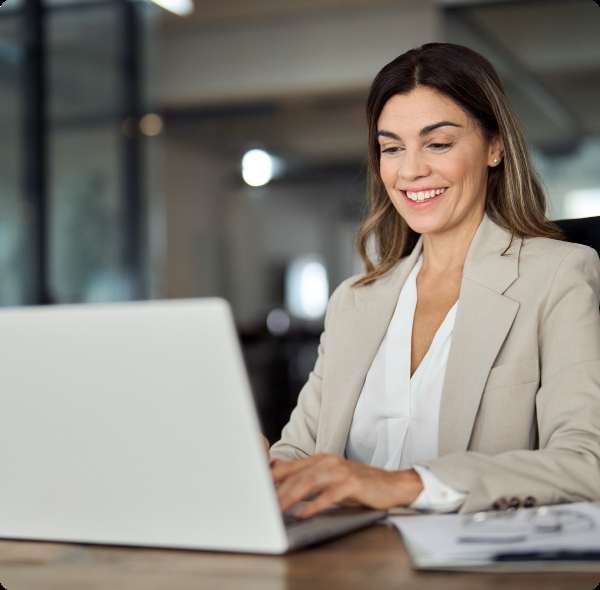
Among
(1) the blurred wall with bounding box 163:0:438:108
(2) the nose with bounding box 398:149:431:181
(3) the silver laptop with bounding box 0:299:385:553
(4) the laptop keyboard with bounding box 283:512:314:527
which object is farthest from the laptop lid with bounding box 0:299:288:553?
(1) the blurred wall with bounding box 163:0:438:108

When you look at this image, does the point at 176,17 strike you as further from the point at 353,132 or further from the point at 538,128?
the point at 353,132

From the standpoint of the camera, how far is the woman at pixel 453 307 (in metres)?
1.42

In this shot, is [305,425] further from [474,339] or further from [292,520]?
[292,520]

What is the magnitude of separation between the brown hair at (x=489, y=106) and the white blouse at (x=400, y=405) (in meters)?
0.26

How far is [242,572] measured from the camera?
79cm

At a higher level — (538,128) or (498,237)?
(538,128)

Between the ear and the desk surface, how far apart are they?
109 cm

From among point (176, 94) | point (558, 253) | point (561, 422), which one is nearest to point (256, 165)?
point (176, 94)

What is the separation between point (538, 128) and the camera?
516 centimetres

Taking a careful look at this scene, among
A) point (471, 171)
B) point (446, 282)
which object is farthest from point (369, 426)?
point (471, 171)

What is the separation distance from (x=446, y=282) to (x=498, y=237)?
0.18m

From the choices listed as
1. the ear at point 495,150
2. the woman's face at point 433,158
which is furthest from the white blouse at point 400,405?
the ear at point 495,150

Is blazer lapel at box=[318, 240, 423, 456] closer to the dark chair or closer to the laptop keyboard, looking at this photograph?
the dark chair

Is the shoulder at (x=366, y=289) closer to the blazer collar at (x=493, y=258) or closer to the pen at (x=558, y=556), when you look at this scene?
the blazer collar at (x=493, y=258)
